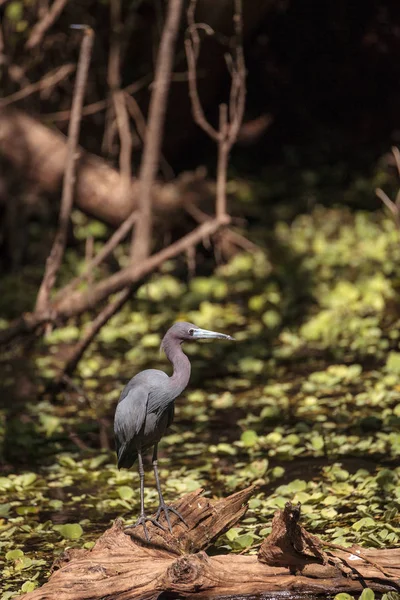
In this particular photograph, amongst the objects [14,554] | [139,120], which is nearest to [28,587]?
[14,554]

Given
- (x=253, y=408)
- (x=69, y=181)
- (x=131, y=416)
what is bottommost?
(x=253, y=408)

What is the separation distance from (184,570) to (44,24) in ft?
23.3

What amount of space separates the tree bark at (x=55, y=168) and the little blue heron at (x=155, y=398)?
573 centimetres

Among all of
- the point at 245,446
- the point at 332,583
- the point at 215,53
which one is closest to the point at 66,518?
the point at 245,446

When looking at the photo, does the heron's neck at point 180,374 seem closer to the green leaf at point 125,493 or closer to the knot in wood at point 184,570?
the knot in wood at point 184,570

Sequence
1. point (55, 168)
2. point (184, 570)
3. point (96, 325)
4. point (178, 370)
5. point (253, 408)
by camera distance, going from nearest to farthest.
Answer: point (184, 570)
point (178, 370)
point (253, 408)
point (96, 325)
point (55, 168)

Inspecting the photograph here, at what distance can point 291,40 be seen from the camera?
1388 centimetres

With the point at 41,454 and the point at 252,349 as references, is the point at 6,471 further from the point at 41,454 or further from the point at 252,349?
the point at 252,349

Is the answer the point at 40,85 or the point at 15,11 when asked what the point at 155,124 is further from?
the point at 15,11

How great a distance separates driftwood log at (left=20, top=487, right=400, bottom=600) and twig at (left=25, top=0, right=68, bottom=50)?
21.3ft

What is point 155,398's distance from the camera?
501 cm

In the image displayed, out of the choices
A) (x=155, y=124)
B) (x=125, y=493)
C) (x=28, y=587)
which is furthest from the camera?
(x=155, y=124)

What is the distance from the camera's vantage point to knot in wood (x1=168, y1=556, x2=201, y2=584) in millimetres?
4430

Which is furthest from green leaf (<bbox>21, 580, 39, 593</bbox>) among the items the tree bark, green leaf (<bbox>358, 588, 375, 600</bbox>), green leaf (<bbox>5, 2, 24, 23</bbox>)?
green leaf (<bbox>5, 2, 24, 23</bbox>)
